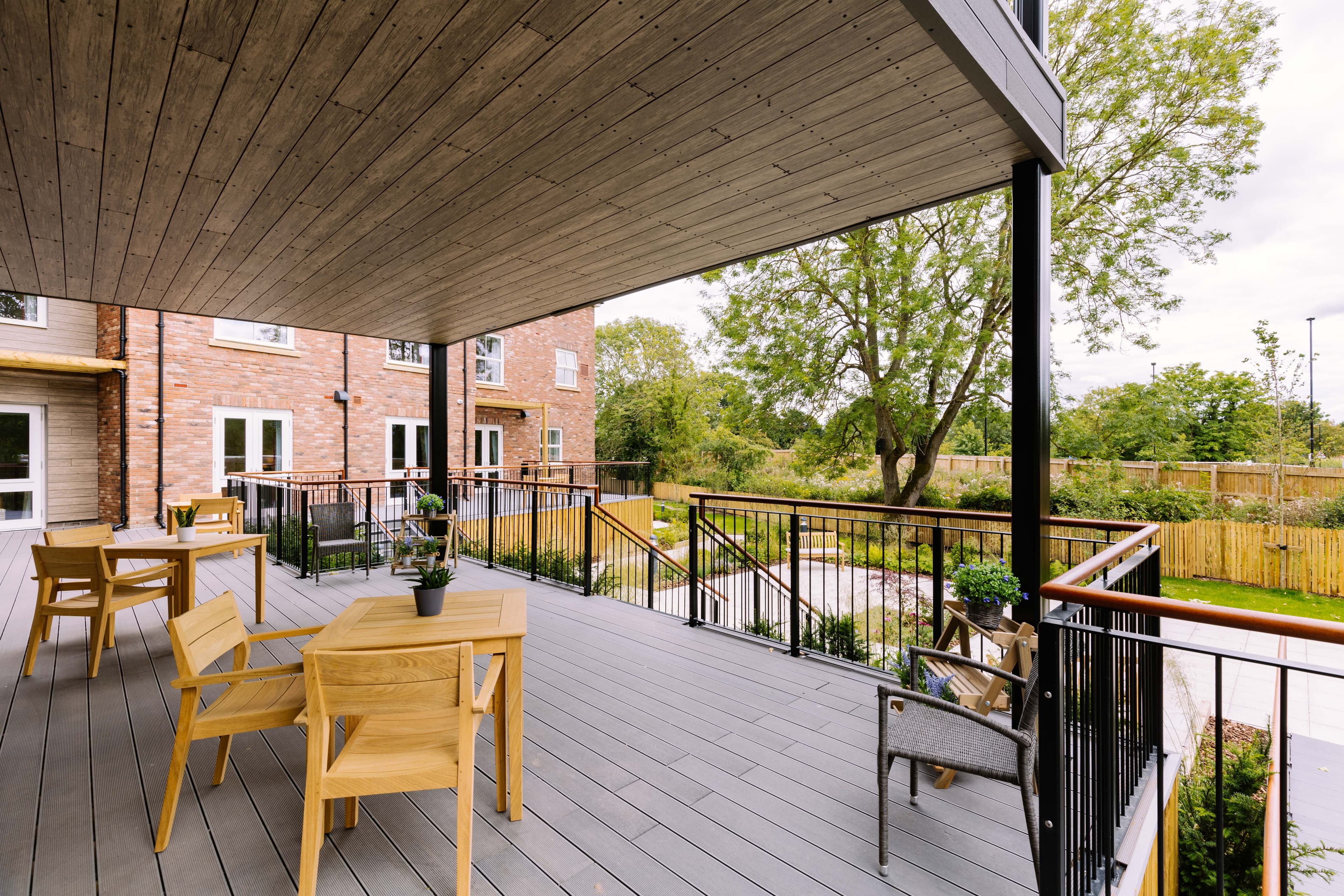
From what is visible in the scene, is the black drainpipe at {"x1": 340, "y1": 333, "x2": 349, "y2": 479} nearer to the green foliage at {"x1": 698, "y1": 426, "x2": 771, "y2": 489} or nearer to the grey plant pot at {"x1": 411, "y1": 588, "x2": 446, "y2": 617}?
the grey plant pot at {"x1": 411, "y1": 588, "x2": 446, "y2": 617}

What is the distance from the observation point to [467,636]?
86.4 inches

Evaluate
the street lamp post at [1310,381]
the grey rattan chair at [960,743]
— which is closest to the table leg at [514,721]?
the grey rattan chair at [960,743]

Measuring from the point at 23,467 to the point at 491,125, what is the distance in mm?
11226

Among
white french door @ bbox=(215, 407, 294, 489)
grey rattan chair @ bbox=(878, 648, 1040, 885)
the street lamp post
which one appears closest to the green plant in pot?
grey rattan chair @ bbox=(878, 648, 1040, 885)

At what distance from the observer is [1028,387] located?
8.50ft

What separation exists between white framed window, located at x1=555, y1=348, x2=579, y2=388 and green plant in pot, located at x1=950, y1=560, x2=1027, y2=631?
13.9 m

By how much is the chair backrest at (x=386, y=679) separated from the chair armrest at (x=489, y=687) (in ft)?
0.25

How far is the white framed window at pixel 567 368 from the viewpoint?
15703 millimetres

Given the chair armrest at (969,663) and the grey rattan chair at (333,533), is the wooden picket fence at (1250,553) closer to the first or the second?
the grey rattan chair at (333,533)

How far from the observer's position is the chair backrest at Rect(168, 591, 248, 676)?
194cm

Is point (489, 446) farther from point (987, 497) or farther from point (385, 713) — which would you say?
point (385, 713)

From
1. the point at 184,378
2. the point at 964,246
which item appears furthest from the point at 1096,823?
the point at 184,378

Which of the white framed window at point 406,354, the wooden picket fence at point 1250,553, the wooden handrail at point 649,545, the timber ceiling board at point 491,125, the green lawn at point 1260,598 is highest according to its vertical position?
the white framed window at point 406,354

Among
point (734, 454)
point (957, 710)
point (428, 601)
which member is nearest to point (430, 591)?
point (428, 601)
